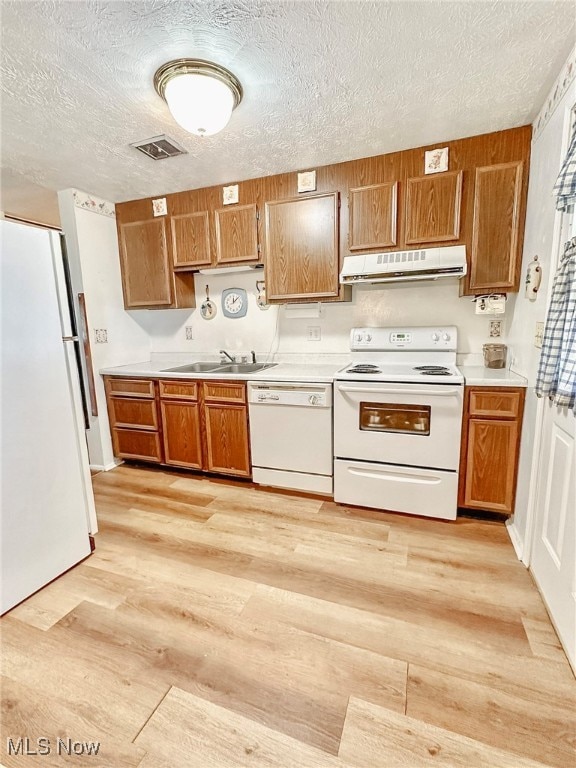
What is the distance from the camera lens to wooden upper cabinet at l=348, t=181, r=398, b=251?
222cm

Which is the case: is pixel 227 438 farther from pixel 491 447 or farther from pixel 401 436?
pixel 491 447

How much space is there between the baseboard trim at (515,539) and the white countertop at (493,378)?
0.84 metres

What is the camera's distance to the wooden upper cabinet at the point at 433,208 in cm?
209

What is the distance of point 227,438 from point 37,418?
128 centimetres

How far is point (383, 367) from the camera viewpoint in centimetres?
247

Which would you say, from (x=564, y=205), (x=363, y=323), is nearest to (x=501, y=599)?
(x=564, y=205)

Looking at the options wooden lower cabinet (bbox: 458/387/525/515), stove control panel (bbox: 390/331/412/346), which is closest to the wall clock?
stove control panel (bbox: 390/331/412/346)

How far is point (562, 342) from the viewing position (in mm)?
1310

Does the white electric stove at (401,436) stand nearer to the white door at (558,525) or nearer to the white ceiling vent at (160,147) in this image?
the white door at (558,525)

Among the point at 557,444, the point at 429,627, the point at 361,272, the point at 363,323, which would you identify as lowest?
the point at 429,627

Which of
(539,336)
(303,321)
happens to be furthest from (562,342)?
(303,321)

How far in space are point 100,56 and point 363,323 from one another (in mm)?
2082

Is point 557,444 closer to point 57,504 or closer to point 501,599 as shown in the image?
point 501,599

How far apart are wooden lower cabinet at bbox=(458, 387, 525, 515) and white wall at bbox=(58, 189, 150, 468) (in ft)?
9.49
